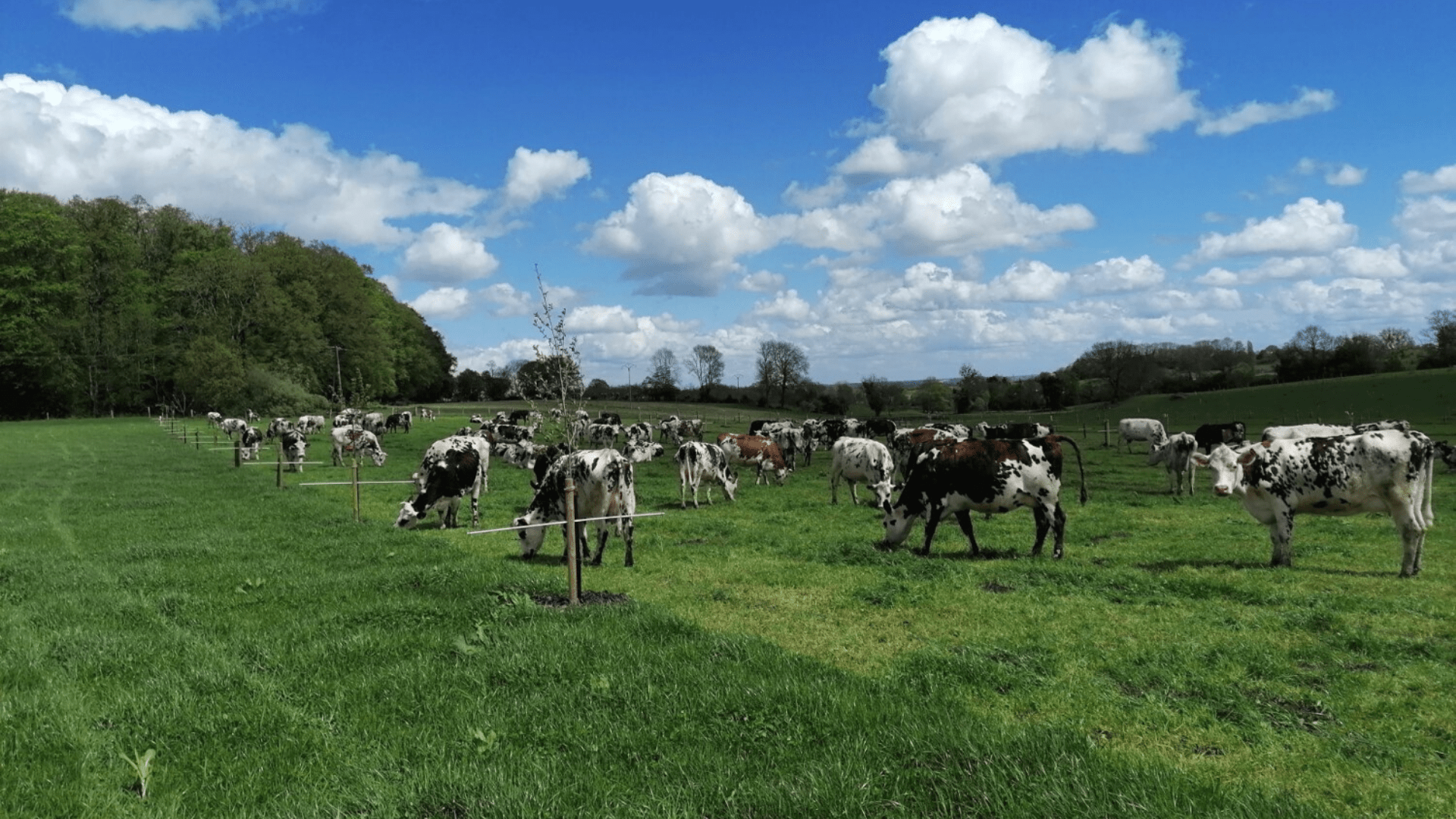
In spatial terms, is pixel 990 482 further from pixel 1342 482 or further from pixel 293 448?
pixel 293 448

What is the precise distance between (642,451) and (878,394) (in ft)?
187

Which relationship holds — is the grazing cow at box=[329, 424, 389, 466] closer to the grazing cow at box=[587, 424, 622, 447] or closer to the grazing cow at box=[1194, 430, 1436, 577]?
the grazing cow at box=[587, 424, 622, 447]

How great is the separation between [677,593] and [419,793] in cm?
602

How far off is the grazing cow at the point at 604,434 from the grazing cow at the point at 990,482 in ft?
91.3

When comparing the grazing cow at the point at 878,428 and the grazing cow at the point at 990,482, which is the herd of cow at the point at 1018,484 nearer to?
the grazing cow at the point at 990,482

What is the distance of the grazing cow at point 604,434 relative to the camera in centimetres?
4125

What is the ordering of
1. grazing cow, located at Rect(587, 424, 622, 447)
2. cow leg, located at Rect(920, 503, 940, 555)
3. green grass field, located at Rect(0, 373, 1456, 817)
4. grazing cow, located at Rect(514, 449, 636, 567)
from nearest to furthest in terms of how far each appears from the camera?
green grass field, located at Rect(0, 373, 1456, 817) → grazing cow, located at Rect(514, 449, 636, 567) → cow leg, located at Rect(920, 503, 940, 555) → grazing cow, located at Rect(587, 424, 622, 447)

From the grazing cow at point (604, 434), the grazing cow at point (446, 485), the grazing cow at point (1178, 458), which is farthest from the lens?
the grazing cow at point (604, 434)

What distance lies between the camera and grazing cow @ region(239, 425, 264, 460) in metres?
37.0

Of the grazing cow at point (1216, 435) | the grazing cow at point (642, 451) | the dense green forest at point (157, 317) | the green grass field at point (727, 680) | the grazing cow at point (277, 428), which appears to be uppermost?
the dense green forest at point (157, 317)

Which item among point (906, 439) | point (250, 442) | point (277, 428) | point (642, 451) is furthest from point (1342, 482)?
point (277, 428)

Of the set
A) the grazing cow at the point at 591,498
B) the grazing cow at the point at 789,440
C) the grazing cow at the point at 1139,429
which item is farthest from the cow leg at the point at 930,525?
the grazing cow at the point at 1139,429

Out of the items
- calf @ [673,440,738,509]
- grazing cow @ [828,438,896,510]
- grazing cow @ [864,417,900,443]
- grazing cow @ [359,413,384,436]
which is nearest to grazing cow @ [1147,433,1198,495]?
grazing cow @ [828,438,896,510]

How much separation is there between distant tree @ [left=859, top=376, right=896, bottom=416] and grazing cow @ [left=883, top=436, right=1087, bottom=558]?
7269cm
